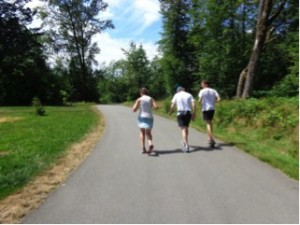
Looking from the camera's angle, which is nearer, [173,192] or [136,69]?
[173,192]

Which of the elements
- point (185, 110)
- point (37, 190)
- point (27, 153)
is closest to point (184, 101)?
point (185, 110)

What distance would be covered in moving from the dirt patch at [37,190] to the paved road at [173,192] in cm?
19

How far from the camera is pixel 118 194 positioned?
7.18m

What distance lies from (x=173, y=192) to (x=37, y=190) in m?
2.44

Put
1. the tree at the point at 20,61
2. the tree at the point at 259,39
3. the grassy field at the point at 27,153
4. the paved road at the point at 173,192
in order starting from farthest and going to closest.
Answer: the tree at the point at 20,61
the tree at the point at 259,39
the grassy field at the point at 27,153
the paved road at the point at 173,192

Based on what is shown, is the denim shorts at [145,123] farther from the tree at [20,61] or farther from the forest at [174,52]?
A: the tree at [20,61]

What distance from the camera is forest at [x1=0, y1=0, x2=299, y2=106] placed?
29266 mm

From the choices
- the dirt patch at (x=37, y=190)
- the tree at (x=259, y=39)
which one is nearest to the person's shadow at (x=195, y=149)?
the dirt patch at (x=37, y=190)

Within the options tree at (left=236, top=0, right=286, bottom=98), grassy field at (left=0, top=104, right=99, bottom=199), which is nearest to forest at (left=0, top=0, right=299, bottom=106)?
tree at (left=236, top=0, right=286, bottom=98)

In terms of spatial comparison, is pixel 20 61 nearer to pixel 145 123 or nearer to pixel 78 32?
pixel 78 32

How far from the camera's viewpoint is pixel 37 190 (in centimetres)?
761

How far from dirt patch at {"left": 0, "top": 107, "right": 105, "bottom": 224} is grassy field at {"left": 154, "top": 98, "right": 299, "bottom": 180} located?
4.58 m

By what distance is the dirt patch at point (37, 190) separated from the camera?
6297mm

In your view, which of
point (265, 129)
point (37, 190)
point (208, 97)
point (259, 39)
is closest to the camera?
point (37, 190)
